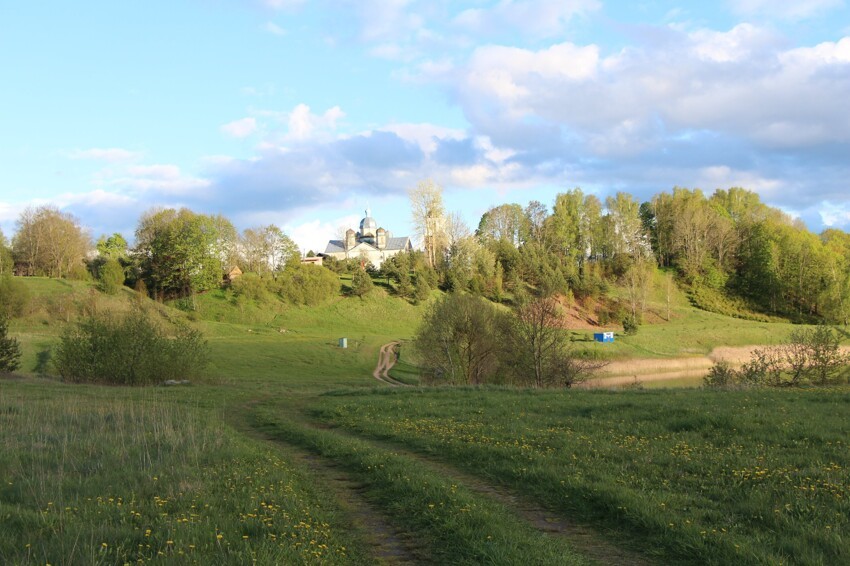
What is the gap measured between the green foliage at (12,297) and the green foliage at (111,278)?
16.3m

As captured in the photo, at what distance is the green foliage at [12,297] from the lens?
68.1 meters

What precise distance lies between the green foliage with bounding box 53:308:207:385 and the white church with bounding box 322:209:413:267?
113m

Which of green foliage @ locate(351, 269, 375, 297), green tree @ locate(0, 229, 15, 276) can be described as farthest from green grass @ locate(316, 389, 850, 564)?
green tree @ locate(0, 229, 15, 276)

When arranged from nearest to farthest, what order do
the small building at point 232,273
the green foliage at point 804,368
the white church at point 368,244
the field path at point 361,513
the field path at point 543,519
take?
the field path at point 543,519
the field path at point 361,513
the green foliage at point 804,368
the small building at point 232,273
the white church at point 368,244

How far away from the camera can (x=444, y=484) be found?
10.3 metres

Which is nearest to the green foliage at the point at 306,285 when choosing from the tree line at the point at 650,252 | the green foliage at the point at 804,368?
the tree line at the point at 650,252

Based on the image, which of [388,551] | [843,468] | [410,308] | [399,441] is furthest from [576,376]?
[410,308]

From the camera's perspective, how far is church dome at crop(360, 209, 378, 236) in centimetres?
17950

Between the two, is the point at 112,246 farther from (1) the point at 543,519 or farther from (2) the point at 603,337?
(1) the point at 543,519

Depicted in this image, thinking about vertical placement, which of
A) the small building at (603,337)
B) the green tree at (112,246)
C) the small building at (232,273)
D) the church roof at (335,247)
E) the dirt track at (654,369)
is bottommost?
the dirt track at (654,369)

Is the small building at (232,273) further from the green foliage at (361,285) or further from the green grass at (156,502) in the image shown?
the green grass at (156,502)

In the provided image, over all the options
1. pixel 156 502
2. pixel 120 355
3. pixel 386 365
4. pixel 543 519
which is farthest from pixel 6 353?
pixel 543 519

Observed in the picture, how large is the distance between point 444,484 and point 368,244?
6226 inches

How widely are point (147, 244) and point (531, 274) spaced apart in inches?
2876
